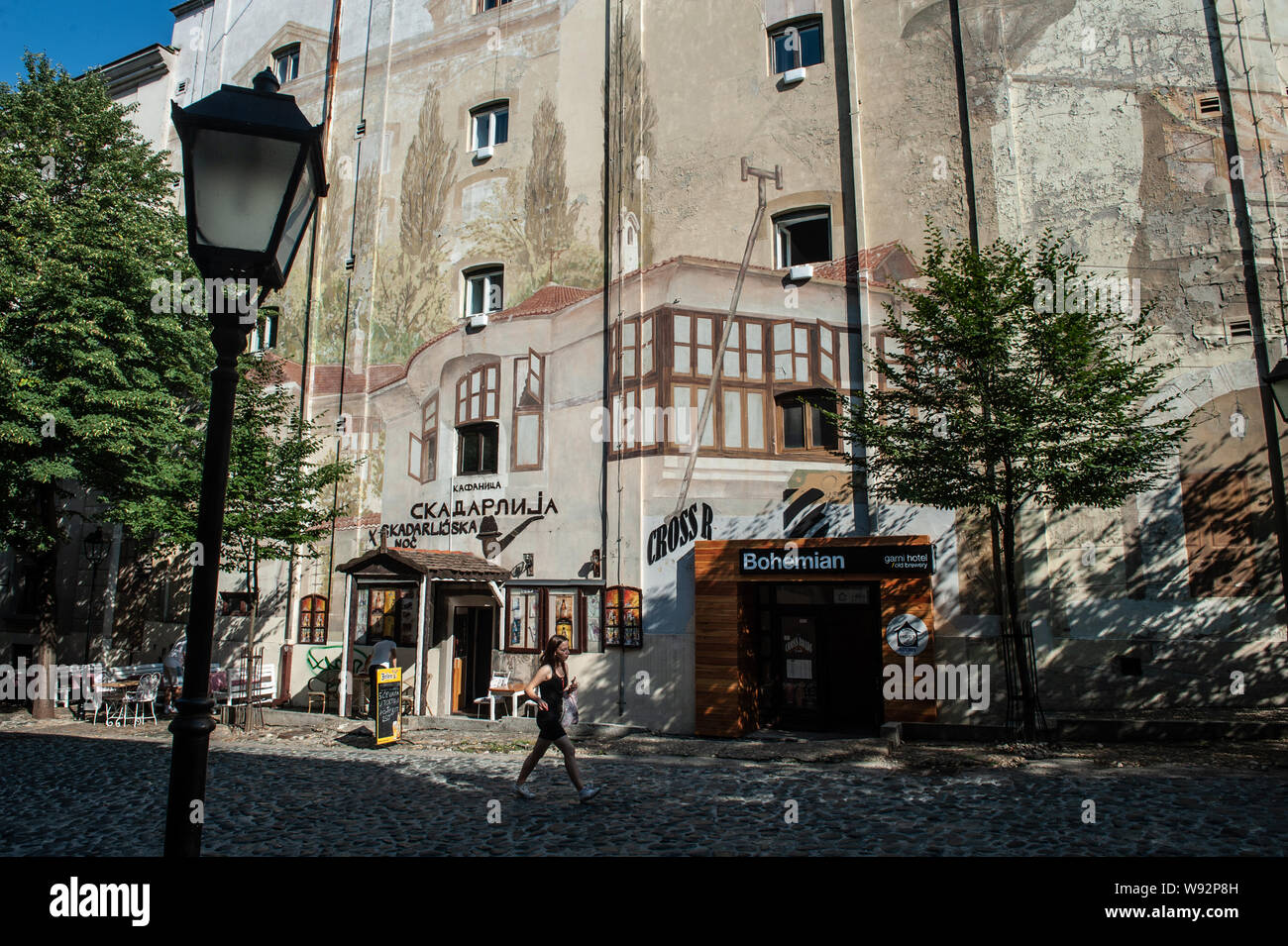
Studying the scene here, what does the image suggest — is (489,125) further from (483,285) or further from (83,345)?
(83,345)

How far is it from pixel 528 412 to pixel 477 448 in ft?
5.39

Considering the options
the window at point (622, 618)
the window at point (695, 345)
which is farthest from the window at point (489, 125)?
the window at point (622, 618)

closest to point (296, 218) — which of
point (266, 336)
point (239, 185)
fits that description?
point (239, 185)

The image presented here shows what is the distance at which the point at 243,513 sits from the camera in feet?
57.7

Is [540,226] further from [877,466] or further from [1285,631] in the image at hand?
[1285,631]

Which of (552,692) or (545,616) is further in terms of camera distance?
(545,616)

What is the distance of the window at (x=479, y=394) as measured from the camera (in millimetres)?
18938

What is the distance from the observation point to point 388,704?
14742 millimetres

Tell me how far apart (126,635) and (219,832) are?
Answer: 1726 centimetres

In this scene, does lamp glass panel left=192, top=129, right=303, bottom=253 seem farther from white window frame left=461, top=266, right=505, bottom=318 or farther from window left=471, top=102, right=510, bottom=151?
window left=471, top=102, right=510, bottom=151

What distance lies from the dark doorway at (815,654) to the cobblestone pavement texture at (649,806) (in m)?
3.01

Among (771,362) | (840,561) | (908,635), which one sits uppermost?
(771,362)
